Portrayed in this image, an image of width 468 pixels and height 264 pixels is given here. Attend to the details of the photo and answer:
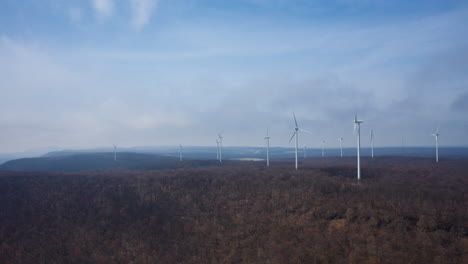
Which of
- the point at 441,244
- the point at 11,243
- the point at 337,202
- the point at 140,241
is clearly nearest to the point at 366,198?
the point at 337,202

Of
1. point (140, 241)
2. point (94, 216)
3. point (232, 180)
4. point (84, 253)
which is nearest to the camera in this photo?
point (84, 253)

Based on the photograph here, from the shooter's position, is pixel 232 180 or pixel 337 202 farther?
pixel 232 180

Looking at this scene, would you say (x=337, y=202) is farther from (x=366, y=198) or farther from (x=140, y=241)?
(x=140, y=241)

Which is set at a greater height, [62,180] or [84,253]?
[62,180]

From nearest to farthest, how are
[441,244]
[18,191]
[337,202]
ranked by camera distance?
[441,244] < [337,202] < [18,191]

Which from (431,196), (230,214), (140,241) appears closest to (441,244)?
(431,196)

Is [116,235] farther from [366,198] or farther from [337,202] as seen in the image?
[366,198]
